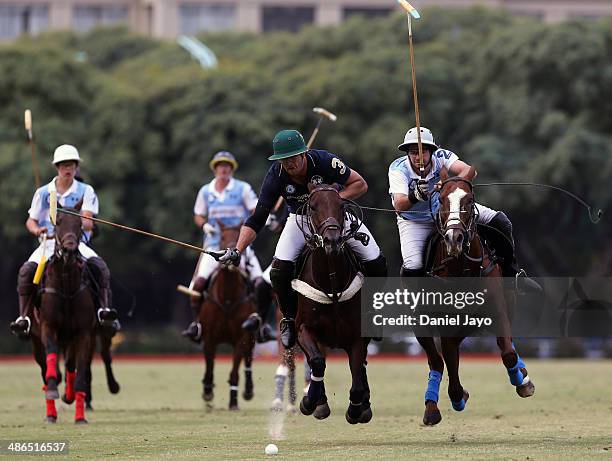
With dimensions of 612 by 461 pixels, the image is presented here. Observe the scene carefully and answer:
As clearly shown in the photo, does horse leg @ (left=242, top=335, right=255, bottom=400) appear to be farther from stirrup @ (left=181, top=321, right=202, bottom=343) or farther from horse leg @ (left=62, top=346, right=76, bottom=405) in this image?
horse leg @ (left=62, top=346, right=76, bottom=405)

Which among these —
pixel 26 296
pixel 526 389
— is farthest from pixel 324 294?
pixel 26 296

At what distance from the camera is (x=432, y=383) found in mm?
13445

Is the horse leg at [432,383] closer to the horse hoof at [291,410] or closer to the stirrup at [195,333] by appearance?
the horse hoof at [291,410]

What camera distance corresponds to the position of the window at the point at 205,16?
2950 inches

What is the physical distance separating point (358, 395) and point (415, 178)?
6.37ft

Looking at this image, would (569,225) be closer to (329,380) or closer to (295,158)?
(329,380)

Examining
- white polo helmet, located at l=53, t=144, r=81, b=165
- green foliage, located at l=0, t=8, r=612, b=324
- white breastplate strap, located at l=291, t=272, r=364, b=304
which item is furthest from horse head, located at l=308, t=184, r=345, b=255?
green foliage, located at l=0, t=8, r=612, b=324

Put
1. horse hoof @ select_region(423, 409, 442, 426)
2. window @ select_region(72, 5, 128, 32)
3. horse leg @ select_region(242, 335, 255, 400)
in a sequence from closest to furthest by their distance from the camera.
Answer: horse hoof @ select_region(423, 409, 442, 426), horse leg @ select_region(242, 335, 255, 400), window @ select_region(72, 5, 128, 32)

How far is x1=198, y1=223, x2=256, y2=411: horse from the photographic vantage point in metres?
18.2

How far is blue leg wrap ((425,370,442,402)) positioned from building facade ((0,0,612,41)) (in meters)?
61.5

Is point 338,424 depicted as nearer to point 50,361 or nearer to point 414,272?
point 414,272

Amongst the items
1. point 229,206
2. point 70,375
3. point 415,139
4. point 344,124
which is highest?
point 344,124

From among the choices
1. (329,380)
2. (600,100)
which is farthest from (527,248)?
(329,380)

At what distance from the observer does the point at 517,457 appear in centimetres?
1106
